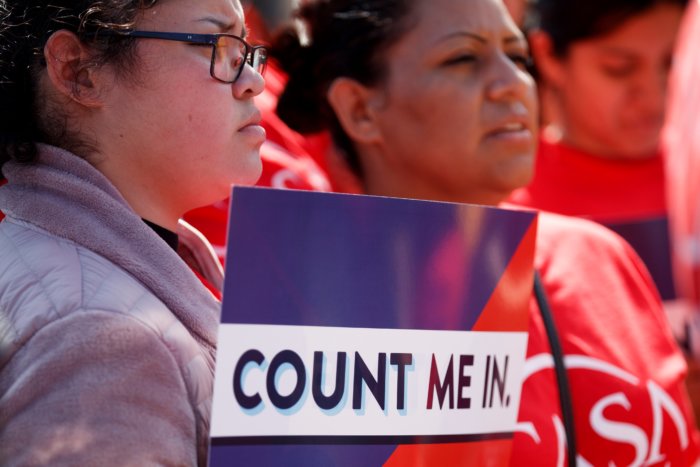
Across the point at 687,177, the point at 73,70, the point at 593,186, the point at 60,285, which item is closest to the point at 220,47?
the point at 73,70

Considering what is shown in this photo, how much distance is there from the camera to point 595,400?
6.24 feet

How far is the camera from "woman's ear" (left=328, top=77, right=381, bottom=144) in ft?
7.50

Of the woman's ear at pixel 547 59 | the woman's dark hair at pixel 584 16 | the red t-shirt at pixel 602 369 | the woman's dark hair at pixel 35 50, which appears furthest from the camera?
the woman's ear at pixel 547 59

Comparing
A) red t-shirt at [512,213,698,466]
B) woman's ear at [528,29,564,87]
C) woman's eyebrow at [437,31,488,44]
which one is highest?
woman's ear at [528,29,564,87]

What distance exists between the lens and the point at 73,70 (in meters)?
1.42

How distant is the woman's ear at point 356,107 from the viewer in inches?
90.0

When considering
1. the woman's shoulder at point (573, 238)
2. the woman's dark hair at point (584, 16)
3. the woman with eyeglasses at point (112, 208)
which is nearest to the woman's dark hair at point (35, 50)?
the woman with eyeglasses at point (112, 208)

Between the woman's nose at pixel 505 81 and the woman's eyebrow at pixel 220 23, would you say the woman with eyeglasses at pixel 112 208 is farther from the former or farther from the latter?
the woman's nose at pixel 505 81

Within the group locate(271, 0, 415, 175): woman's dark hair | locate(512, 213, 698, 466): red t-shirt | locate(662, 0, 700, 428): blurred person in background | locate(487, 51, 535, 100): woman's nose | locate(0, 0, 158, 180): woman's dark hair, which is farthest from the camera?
locate(662, 0, 700, 428): blurred person in background

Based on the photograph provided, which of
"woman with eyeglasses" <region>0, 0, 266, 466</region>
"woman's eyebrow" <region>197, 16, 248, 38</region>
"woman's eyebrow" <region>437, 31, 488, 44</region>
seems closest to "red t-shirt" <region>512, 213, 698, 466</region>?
"woman's eyebrow" <region>437, 31, 488, 44</region>

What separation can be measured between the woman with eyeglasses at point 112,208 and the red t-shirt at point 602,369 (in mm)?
720

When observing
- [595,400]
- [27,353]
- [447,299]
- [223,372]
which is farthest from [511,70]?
[27,353]

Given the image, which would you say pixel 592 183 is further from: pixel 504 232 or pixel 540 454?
pixel 504 232

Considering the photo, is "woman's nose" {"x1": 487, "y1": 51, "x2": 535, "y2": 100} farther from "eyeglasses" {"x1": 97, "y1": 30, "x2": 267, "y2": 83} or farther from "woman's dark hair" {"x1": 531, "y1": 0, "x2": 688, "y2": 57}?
"woman's dark hair" {"x1": 531, "y1": 0, "x2": 688, "y2": 57}
